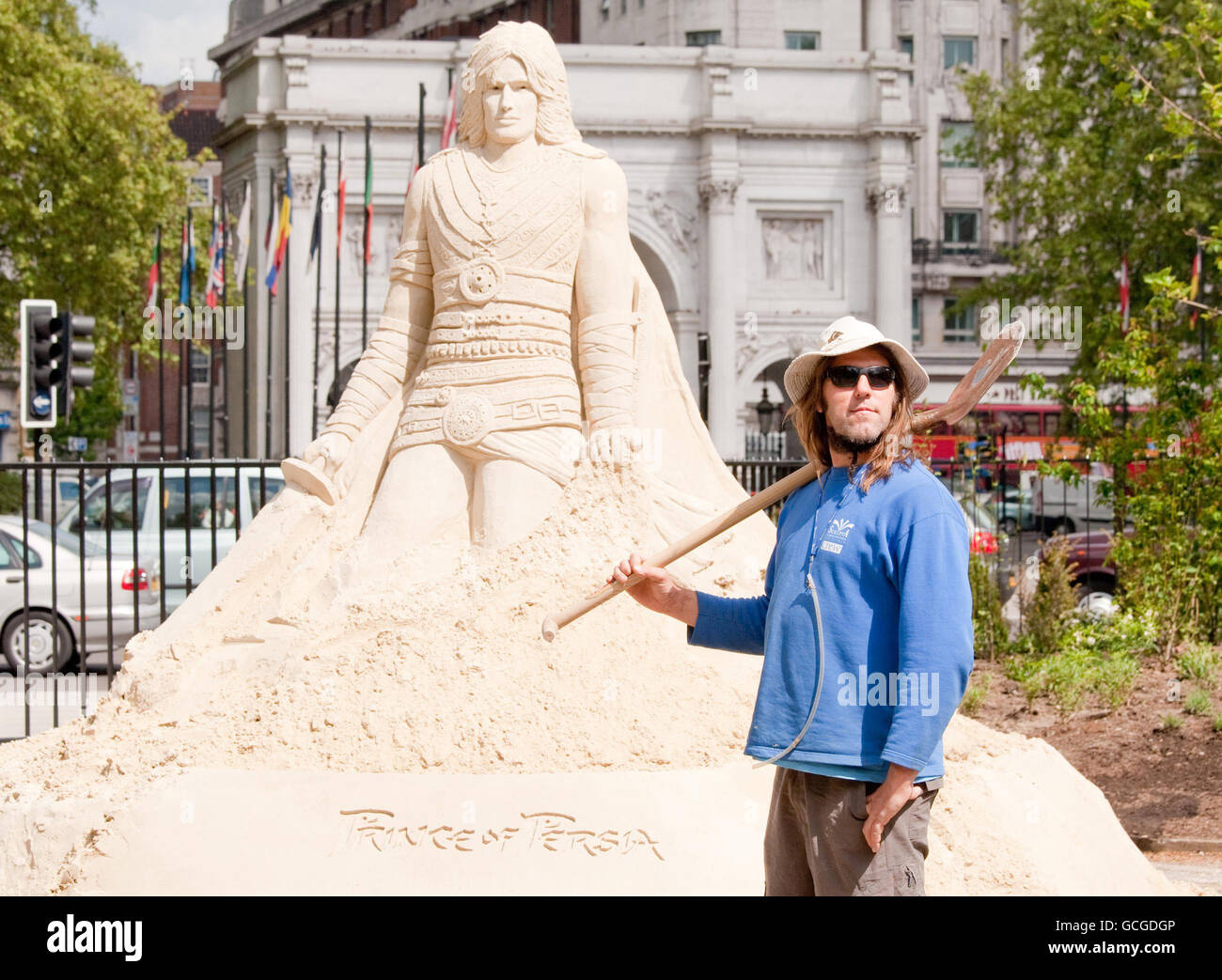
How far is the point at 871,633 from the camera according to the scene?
3371 millimetres

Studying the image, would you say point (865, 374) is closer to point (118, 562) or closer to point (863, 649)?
point (863, 649)

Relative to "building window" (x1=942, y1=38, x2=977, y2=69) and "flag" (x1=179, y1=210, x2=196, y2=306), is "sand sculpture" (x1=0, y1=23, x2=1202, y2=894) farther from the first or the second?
"building window" (x1=942, y1=38, x2=977, y2=69)

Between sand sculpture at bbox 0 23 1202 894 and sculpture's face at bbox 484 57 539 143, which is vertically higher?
sculpture's face at bbox 484 57 539 143

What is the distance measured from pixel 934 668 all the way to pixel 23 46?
25.5 metres

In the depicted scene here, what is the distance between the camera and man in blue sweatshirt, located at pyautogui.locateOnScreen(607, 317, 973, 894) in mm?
3254

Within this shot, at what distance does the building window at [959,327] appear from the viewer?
5153cm

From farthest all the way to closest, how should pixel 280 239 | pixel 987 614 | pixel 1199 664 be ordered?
pixel 280 239, pixel 987 614, pixel 1199 664

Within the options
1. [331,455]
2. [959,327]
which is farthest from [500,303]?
[959,327]

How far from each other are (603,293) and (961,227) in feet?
160

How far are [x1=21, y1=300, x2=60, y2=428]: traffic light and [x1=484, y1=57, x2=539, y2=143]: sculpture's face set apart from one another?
598 cm

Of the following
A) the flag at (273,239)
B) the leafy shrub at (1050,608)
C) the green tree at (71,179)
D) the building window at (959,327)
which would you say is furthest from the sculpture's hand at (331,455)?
the building window at (959,327)

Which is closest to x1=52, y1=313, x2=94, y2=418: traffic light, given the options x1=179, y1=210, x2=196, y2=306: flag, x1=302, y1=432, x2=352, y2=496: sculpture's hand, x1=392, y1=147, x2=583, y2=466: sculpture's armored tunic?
x1=302, y1=432, x2=352, y2=496: sculpture's hand

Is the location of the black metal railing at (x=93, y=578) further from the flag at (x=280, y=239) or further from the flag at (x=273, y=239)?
the flag at (x=273, y=239)
